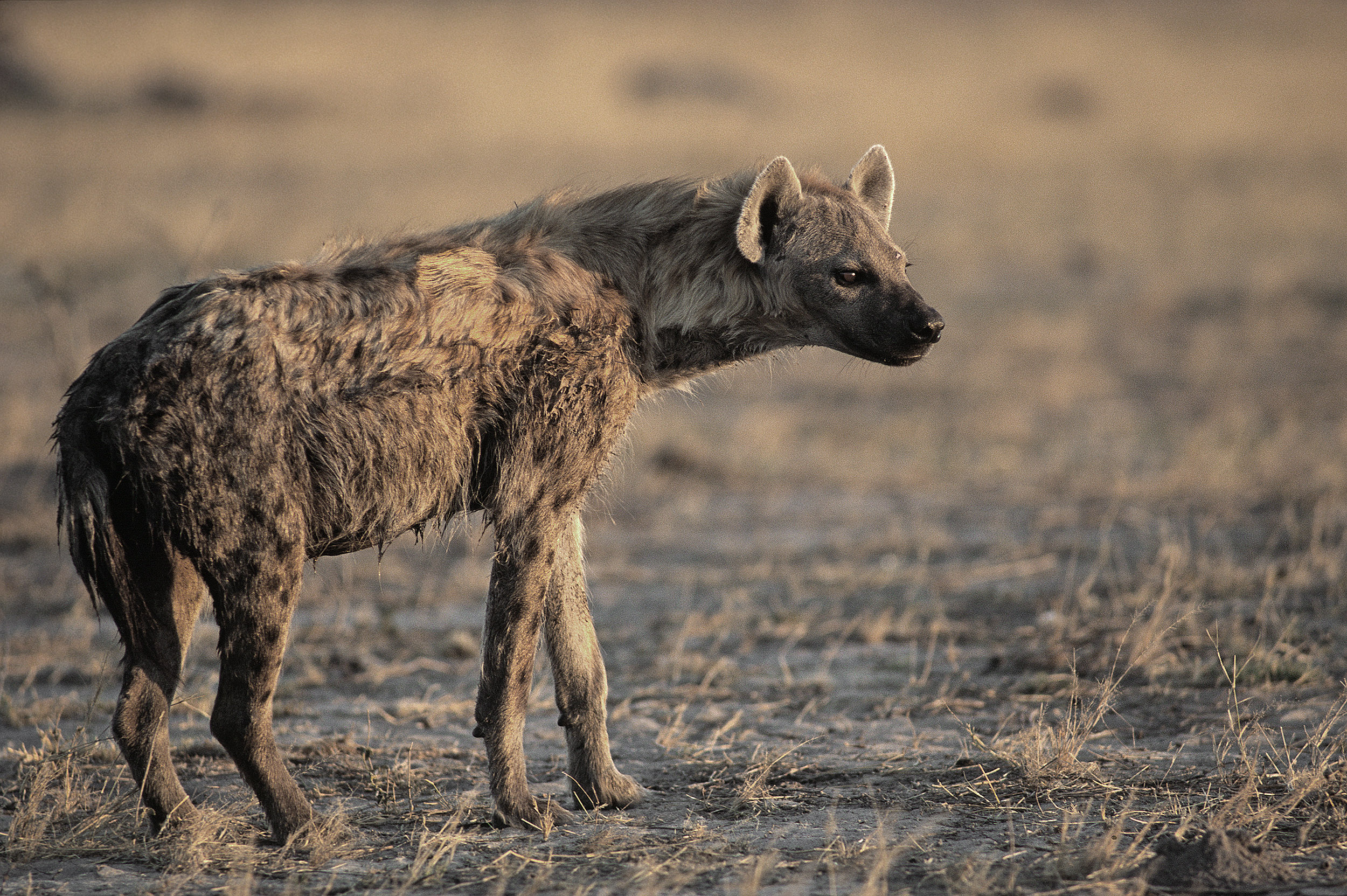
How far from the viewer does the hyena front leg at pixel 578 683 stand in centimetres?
428

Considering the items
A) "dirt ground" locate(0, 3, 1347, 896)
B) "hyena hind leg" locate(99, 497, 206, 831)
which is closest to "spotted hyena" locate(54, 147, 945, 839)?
"hyena hind leg" locate(99, 497, 206, 831)

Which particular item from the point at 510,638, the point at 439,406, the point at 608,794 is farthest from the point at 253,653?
the point at 608,794

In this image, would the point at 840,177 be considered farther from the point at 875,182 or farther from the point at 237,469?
the point at 237,469

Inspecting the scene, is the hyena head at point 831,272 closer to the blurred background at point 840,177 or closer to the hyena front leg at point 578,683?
the blurred background at point 840,177

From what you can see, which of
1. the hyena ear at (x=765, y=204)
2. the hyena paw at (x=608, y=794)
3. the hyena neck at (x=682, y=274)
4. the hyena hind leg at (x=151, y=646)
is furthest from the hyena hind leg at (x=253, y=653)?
the hyena ear at (x=765, y=204)

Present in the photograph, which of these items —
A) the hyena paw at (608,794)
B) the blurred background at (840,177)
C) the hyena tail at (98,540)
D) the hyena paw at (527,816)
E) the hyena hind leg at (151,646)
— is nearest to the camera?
the hyena tail at (98,540)

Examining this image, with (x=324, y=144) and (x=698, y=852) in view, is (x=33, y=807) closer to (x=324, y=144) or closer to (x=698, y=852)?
(x=698, y=852)

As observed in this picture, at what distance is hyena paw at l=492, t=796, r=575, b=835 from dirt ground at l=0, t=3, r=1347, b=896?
0.07 m

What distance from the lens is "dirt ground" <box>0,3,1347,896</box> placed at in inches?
148

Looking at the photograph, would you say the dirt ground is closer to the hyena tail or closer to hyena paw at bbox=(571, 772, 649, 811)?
hyena paw at bbox=(571, 772, 649, 811)

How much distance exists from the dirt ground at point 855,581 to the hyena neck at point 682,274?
614mm

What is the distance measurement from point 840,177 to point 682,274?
7.67 m

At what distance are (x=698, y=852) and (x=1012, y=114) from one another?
27659mm

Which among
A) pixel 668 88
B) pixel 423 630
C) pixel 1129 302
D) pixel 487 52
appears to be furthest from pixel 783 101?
pixel 423 630
